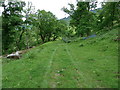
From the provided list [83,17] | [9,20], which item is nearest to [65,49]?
[83,17]

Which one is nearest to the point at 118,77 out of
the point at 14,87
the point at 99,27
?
the point at 14,87

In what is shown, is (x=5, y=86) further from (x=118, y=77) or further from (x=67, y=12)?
(x=67, y=12)

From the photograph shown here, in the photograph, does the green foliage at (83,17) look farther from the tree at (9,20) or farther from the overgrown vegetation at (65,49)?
the tree at (9,20)

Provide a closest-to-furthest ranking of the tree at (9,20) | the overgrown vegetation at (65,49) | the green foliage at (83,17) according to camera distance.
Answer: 1. the overgrown vegetation at (65,49)
2. the tree at (9,20)
3. the green foliage at (83,17)

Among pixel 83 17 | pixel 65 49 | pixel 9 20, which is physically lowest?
pixel 65 49

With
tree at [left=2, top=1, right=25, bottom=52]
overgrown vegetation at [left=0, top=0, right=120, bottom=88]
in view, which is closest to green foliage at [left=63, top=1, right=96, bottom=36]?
overgrown vegetation at [left=0, top=0, right=120, bottom=88]

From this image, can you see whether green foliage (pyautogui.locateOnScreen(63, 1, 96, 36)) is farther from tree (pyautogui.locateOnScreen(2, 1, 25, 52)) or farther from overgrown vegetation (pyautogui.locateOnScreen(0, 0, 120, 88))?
tree (pyautogui.locateOnScreen(2, 1, 25, 52))

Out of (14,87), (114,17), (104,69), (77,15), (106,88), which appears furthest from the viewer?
(77,15)

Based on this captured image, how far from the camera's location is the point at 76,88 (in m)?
4.35

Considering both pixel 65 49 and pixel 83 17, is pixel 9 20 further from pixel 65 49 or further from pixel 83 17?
pixel 83 17

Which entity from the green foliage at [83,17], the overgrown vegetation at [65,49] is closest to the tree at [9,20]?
the overgrown vegetation at [65,49]

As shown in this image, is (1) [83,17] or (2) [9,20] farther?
(1) [83,17]

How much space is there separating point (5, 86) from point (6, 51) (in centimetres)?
1914

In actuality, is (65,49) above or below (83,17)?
below
